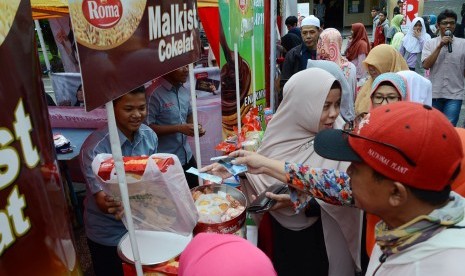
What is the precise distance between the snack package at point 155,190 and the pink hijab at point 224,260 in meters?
0.39

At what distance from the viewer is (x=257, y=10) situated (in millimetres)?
4215

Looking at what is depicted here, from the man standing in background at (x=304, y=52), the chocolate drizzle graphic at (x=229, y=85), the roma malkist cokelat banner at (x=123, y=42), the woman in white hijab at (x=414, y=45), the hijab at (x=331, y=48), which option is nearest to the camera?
the roma malkist cokelat banner at (x=123, y=42)

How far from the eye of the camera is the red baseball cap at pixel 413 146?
1007 mm

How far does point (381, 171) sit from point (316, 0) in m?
29.1

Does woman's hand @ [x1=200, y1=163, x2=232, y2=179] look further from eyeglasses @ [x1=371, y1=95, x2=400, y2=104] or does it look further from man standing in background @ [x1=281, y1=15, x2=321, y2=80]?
man standing in background @ [x1=281, y1=15, x2=321, y2=80]

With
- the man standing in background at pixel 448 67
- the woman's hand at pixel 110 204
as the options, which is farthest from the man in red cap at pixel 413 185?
the man standing in background at pixel 448 67

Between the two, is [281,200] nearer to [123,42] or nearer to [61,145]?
[123,42]

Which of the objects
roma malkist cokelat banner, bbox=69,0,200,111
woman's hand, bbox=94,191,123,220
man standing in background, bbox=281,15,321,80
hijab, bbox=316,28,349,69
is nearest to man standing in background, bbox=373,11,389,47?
man standing in background, bbox=281,15,321,80

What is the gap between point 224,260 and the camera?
1.03 meters

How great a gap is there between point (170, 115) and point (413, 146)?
2375 millimetres

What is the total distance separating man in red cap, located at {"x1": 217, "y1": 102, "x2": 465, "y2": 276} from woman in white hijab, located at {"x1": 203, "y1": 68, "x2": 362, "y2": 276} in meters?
0.84

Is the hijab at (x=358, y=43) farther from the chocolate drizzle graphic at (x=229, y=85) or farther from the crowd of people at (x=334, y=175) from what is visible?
the chocolate drizzle graphic at (x=229, y=85)

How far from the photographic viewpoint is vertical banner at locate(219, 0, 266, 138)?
324cm

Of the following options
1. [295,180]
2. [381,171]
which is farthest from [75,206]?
[381,171]
